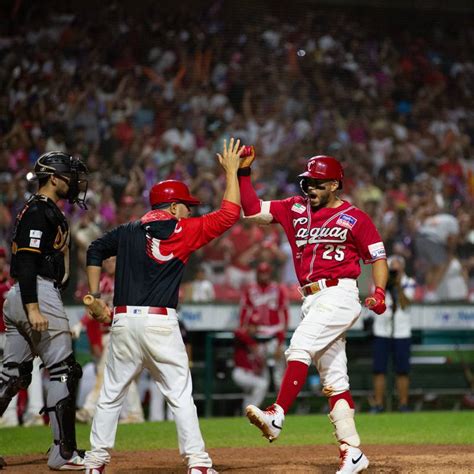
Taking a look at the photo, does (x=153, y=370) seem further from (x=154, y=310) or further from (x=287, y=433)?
(x=287, y=433)

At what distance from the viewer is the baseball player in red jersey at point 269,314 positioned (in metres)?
12.5

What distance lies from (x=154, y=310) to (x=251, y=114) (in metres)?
11.5

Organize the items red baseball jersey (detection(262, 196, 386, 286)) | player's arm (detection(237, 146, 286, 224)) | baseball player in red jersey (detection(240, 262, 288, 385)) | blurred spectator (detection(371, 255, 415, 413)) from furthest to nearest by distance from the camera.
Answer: baseball player in red jersey (detection(240, 262, 288, 385)) → blurred spectator (detection(371, 255, 415, 413)) → player's arm (detection(237, 146, 286, 224)) → red baseball jersey (detection(262, 196, 386, 286))

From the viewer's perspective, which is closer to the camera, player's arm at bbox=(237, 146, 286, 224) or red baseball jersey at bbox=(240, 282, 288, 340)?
player's arm at bbox=(237, 146, 286, 224)

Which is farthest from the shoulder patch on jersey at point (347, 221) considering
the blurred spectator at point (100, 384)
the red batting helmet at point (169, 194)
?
the blurred spectator at point (100, 384)

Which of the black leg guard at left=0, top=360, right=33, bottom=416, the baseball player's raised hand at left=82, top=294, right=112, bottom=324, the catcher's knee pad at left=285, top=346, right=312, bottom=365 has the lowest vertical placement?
the black leg guard at left=0, top=360, right=33, bottom=416

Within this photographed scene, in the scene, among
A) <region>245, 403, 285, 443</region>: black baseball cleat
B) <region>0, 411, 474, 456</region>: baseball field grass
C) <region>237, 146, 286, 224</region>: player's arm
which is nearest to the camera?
<region>245, 403, 285, 443</region>: black baseball cleat

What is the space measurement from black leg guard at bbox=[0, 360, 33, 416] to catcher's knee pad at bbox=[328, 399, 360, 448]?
206cm

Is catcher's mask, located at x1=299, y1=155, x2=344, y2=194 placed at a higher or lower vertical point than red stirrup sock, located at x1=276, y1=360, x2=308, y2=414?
higher

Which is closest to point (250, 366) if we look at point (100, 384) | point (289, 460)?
point (100, 384)

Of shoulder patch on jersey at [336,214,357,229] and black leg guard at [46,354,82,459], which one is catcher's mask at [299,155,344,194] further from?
black leg guard at [46,354,82,459]

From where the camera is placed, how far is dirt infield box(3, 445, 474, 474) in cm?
630

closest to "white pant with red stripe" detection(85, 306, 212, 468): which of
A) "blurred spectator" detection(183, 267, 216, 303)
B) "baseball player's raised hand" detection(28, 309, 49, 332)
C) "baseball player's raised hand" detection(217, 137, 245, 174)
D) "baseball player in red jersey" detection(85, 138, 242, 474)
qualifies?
"baseball player in red jersey" detection(85, 138, 242, 474)

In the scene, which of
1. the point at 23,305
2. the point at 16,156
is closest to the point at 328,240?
the point at 23,305
